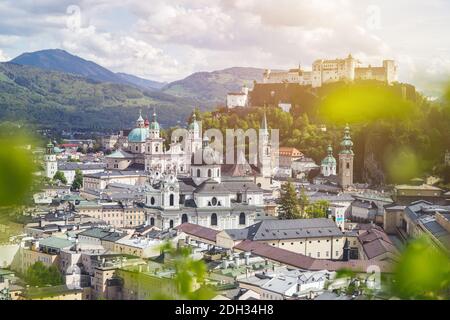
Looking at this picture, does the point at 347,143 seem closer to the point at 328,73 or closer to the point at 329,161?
the point at 329,161

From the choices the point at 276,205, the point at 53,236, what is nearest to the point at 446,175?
the point at 276,205

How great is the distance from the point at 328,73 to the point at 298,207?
1149 cm

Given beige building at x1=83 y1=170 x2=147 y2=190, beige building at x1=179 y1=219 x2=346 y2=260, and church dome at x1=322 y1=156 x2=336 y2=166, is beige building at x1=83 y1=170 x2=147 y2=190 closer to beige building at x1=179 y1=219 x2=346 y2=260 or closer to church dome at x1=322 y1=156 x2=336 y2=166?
church dome at x1=322 y1=156 x2=336 y2=166

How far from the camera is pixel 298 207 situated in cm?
1669

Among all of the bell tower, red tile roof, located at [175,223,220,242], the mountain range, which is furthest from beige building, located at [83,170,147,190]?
red tile roof, located at [175,223,220,242]

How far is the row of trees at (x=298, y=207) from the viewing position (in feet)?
53.7

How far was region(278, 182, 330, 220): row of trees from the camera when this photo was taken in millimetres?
16359

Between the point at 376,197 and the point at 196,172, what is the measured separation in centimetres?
454

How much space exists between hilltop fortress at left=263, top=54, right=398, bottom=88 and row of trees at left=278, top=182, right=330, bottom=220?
741 cm

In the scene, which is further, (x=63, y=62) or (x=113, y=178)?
(x=113, y=178)

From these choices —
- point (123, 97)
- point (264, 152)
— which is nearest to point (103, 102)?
point (123, 97)

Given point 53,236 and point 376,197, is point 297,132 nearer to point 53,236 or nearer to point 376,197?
point 376,197

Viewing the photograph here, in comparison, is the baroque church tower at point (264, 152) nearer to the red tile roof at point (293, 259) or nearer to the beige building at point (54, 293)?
the red tile roof at point (293, 259)
